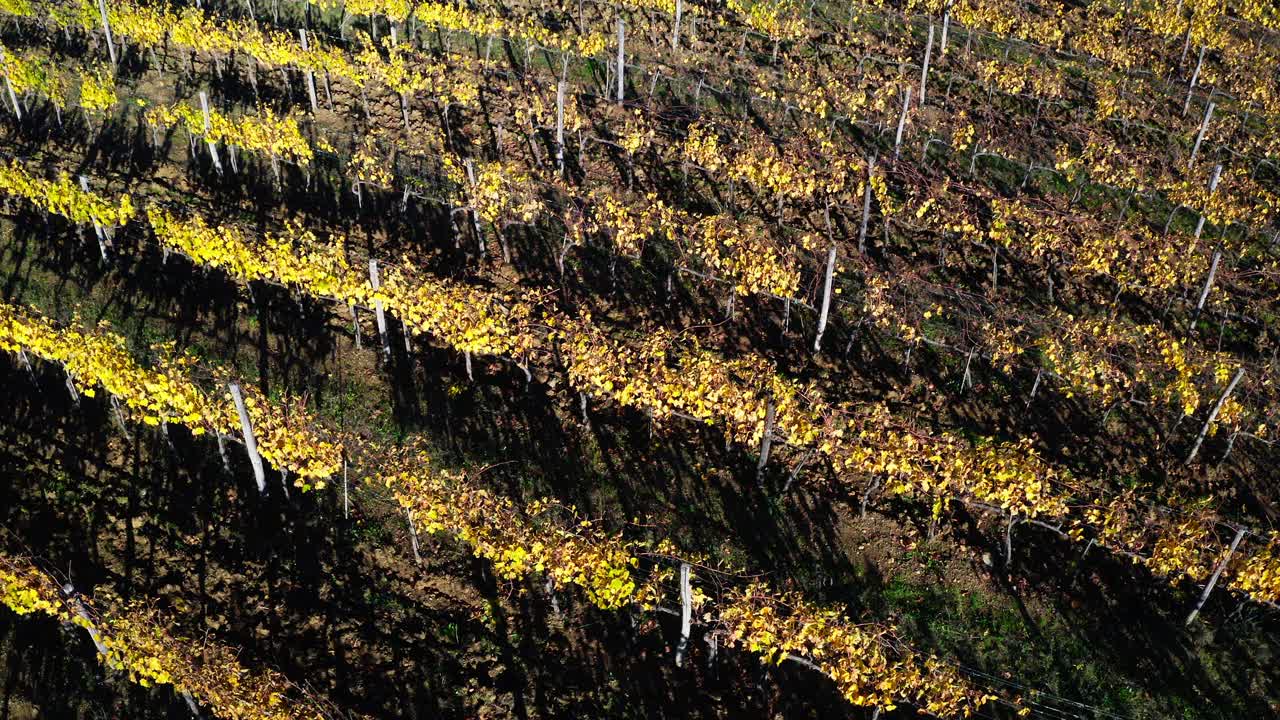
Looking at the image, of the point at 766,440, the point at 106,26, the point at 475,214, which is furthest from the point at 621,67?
the point at 106,26

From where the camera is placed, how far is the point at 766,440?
46.5ft

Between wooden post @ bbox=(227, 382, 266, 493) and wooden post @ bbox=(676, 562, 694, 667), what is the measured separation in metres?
7.25

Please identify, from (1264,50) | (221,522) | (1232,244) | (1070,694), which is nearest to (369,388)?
(221,522)

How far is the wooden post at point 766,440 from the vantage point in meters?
13.7

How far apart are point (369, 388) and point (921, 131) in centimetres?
1925

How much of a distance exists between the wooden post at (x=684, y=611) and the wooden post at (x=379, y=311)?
8.26 metres

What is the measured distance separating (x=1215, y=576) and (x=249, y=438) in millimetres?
16041

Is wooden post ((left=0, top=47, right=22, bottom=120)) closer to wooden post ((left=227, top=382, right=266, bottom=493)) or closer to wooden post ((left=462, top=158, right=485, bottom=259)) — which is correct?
wooden post ((left=462, top=158, right=485, bottom=259))

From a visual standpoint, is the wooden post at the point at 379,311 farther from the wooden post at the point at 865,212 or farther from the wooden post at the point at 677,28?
the wooden post at the point at 677,28

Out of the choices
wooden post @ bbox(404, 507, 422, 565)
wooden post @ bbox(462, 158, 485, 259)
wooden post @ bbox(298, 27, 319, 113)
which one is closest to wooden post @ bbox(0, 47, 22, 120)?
wooden post @ bbox(298, 27, 319, 113)

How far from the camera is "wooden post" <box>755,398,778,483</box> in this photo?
13.7 m

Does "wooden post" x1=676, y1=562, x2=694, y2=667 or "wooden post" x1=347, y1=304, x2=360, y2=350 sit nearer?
"wooden post" x1=676, y1=562, x2=694, y2=667

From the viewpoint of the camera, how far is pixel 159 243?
18.0 meters

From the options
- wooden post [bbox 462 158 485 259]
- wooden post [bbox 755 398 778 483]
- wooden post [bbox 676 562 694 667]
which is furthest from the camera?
wooden post [bbox 462 158 485 259]
